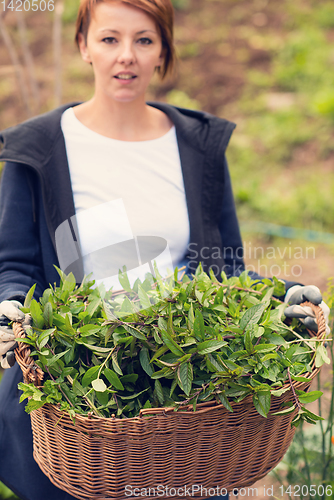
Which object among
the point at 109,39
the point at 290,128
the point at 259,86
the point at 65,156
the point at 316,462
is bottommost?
the point at 316,462

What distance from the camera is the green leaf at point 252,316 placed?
0.77 m

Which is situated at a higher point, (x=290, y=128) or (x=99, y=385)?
(x=290, y=128)

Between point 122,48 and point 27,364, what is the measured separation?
0.74 meters

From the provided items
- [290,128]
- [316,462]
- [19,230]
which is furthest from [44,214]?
[290,128]

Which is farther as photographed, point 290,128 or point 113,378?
point 290,128

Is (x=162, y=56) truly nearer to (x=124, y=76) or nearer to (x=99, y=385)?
(x=124, y=76)

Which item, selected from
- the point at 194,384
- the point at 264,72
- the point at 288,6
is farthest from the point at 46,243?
the point at 288,6

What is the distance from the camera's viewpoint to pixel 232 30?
14.6 feet

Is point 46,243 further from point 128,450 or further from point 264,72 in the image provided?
point 264,72

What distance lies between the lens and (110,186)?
1125mm

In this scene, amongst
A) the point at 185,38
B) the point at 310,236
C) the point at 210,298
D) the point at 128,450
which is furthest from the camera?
the point at 185,38

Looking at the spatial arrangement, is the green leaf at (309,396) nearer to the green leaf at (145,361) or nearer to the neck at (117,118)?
the green leaf at (145,361)

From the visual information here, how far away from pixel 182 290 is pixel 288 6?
15.3 ft

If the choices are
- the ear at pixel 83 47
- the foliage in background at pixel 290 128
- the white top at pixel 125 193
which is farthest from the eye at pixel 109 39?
the foliage in background at pixel 290 128
